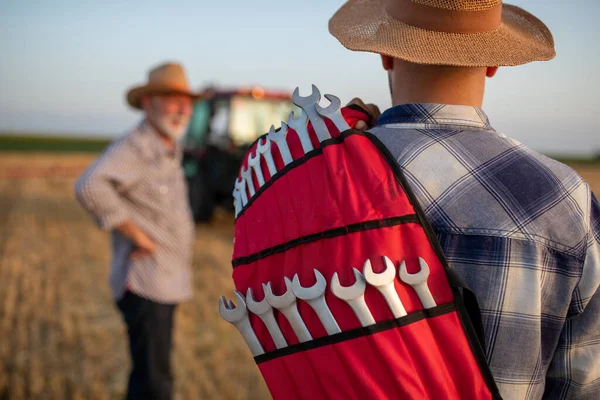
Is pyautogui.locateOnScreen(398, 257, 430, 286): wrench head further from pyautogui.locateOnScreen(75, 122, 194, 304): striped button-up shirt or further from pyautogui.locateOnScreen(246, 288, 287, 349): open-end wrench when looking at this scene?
pyautogui.locateOnScreen(75, 122, 194, 304): striped button-up shirt

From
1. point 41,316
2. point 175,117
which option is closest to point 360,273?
point 175,117

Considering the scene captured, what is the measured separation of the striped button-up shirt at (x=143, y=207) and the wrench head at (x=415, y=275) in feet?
6.34

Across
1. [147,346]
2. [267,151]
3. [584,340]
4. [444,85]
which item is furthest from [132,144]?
[584,340]

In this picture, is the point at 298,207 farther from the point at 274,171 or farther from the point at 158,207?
the point at 158,207

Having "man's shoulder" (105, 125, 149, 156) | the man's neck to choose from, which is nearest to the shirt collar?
the man's neck

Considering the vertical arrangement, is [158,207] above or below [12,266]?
above

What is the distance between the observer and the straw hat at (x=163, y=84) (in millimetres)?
3221

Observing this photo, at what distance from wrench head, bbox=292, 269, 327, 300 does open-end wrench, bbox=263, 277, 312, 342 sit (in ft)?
0.06

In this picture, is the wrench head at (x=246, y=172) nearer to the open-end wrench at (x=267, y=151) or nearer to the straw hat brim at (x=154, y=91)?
the open-end wrench at (x=267, y=151)

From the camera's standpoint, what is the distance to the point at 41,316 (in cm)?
464

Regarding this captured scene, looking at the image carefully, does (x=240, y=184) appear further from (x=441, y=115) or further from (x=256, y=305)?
(x=441, y=115)

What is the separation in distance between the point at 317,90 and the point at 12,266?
577cm

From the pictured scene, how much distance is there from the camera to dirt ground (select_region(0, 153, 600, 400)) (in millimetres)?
3531

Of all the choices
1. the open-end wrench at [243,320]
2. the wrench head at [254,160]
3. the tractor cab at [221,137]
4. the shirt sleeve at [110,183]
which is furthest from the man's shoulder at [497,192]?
the tractor cab at [221,137]
